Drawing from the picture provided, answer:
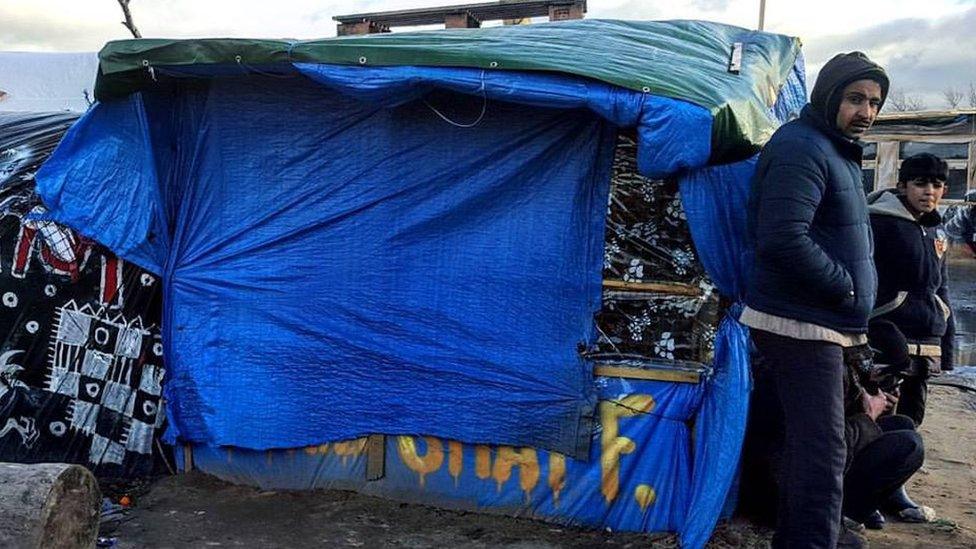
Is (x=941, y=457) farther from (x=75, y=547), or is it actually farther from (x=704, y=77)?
(x=75, y=547)

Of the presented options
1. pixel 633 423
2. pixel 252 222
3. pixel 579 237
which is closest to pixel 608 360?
pixel 633 423

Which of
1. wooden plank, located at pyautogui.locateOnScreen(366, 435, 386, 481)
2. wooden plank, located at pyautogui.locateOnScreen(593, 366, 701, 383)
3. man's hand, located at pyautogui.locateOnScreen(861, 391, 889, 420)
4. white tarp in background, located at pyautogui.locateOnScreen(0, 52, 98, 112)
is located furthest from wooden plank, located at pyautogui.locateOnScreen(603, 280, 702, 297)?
white tarp in background, located at pyautogui.locateOnScreen(0, 52, 98, 112)

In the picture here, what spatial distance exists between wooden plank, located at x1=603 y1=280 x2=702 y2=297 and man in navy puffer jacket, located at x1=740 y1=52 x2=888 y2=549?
0.58 meters

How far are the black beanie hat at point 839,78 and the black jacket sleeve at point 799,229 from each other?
0.96ft

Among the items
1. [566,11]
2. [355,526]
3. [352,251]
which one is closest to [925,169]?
[352,251]

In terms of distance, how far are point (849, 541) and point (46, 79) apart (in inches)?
487

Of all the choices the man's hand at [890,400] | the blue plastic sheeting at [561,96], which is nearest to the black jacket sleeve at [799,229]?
the blue plastic sheeting at [561,96]

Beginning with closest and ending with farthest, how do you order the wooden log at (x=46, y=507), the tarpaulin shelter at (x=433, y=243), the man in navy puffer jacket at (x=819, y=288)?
the wooden log at (x=46, y=507), the man in navy puffer jacket at (x=819, y=288), the tarpaulin shelter at (x=433, y=243)

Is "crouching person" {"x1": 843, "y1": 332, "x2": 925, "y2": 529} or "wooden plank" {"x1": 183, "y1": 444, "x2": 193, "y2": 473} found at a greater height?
"crouching person" {"x1": 843, "y1": 332, "x2": 925, "y2": 529}

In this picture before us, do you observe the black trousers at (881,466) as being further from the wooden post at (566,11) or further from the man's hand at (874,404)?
the wooden post at (566,11)

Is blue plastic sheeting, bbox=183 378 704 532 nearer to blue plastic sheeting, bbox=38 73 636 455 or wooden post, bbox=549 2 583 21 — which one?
blue plastic sheeting, bbox=38 73 636 455

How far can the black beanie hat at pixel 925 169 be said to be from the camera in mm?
4074

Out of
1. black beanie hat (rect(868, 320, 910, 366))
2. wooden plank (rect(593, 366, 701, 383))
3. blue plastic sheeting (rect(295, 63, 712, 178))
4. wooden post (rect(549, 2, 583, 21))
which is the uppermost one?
wooden post (rect(549, 2, 583, 21))

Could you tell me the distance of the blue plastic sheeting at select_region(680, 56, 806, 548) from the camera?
354 cm
